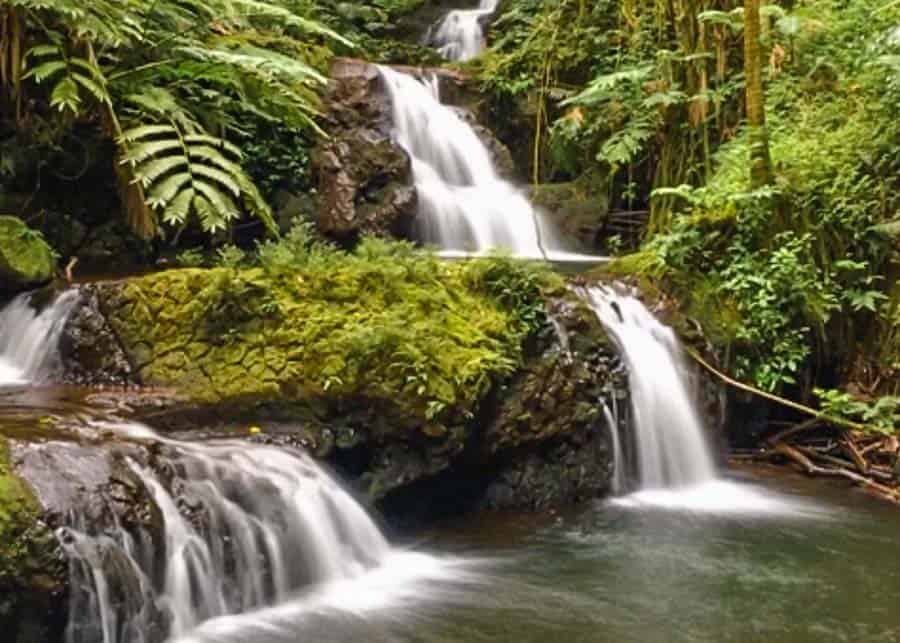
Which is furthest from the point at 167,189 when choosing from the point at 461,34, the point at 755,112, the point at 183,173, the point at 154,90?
the point at 461,34

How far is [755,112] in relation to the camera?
27.2ft

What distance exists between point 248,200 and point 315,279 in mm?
1485

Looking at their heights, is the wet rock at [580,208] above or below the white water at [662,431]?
above

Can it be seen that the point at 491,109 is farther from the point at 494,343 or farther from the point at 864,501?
the point at 864,501

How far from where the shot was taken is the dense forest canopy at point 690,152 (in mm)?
7812

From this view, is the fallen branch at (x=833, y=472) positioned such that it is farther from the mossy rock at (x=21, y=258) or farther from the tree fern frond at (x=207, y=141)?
the mossy rock at (x=21, y=258)

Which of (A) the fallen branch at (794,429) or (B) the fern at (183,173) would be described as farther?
(A) the fallen branch at (794,429)

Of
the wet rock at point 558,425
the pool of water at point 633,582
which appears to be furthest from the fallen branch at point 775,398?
the wet rock at point 558,425

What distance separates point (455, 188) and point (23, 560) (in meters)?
7.78

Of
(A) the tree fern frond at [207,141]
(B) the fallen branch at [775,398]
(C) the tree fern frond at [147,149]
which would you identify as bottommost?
(B) the fallen branch at [775,398]

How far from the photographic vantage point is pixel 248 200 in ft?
26.1

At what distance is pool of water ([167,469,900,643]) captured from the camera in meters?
4.95

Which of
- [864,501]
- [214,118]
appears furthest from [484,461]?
[214,118]

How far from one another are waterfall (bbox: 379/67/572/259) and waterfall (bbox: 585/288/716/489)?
241cm
